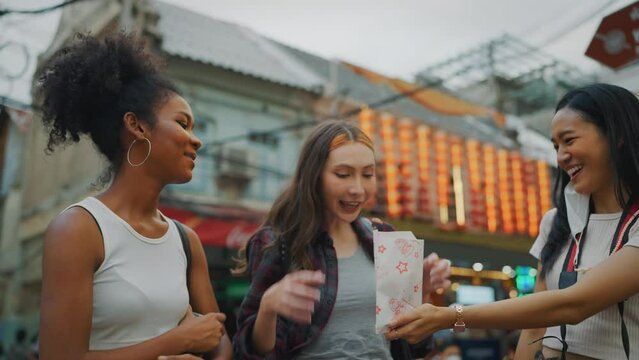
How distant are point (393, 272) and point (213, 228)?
732cm

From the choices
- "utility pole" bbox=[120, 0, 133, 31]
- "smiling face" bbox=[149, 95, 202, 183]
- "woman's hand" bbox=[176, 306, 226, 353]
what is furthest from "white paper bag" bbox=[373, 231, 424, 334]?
"utility pole" bbox=[120, 0, 133, 31]

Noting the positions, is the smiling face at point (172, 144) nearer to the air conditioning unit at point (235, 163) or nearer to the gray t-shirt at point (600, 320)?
the gray t-shirt at point (600, 320)

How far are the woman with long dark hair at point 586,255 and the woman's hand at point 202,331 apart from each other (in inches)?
25.9

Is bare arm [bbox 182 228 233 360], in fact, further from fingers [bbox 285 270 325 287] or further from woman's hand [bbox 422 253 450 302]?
woman's hand [bbox 422 253 450 302]

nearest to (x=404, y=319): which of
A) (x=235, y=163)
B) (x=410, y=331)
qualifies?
(x=410, y=331)

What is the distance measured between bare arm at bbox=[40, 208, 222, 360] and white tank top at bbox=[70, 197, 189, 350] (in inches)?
1.8

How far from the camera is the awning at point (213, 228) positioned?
28.0 feet

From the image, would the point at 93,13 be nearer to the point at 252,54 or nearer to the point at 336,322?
the point at 252,54

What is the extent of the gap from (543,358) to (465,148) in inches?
494

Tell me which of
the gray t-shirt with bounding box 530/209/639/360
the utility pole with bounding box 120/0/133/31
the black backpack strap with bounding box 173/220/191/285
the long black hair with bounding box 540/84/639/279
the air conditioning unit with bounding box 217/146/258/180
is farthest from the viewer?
the air conditioning unit with bounding box 217/146/258/180

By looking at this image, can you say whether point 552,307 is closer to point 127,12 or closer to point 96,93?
point 96,93

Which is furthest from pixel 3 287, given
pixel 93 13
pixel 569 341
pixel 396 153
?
pixel 569 341

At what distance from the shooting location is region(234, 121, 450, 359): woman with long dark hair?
2.11 m

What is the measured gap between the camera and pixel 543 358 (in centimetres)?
205
